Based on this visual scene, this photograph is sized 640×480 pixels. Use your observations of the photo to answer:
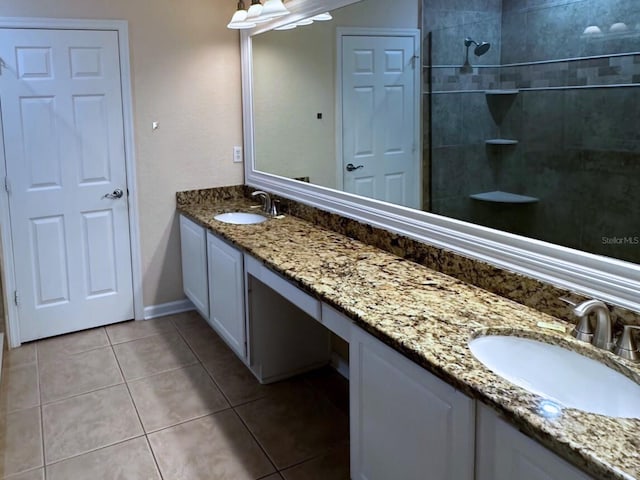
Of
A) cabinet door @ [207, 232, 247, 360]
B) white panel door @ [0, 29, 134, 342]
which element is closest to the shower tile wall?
cabinet door @ [207, 232, 247, 360]

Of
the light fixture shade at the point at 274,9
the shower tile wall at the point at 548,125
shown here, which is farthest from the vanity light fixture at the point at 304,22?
the shower tile wall at the point at 548,125

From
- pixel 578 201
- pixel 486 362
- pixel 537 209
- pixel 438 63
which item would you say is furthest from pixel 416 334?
pixel 438 63

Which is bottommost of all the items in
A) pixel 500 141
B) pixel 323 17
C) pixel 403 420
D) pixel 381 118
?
pixel 403 420

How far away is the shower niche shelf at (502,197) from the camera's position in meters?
2.35

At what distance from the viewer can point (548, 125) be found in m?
2.50

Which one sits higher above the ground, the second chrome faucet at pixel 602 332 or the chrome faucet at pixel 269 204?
the chrome faucet at pixel 269 204

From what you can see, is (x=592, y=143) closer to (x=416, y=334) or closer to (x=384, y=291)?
(x=384, y=291)

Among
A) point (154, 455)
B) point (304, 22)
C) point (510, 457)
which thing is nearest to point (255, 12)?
point (304, 22)

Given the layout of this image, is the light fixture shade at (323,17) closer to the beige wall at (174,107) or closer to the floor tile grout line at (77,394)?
the beige wall at (174,107)

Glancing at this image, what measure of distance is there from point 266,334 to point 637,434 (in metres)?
2.08

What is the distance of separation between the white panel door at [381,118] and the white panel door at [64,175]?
163 centimetres

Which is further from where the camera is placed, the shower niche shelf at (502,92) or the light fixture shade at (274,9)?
the light fixture shade at (274,9)

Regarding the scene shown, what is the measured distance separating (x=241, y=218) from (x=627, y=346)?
261cm

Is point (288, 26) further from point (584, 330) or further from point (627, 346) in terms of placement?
point (627, 346)
